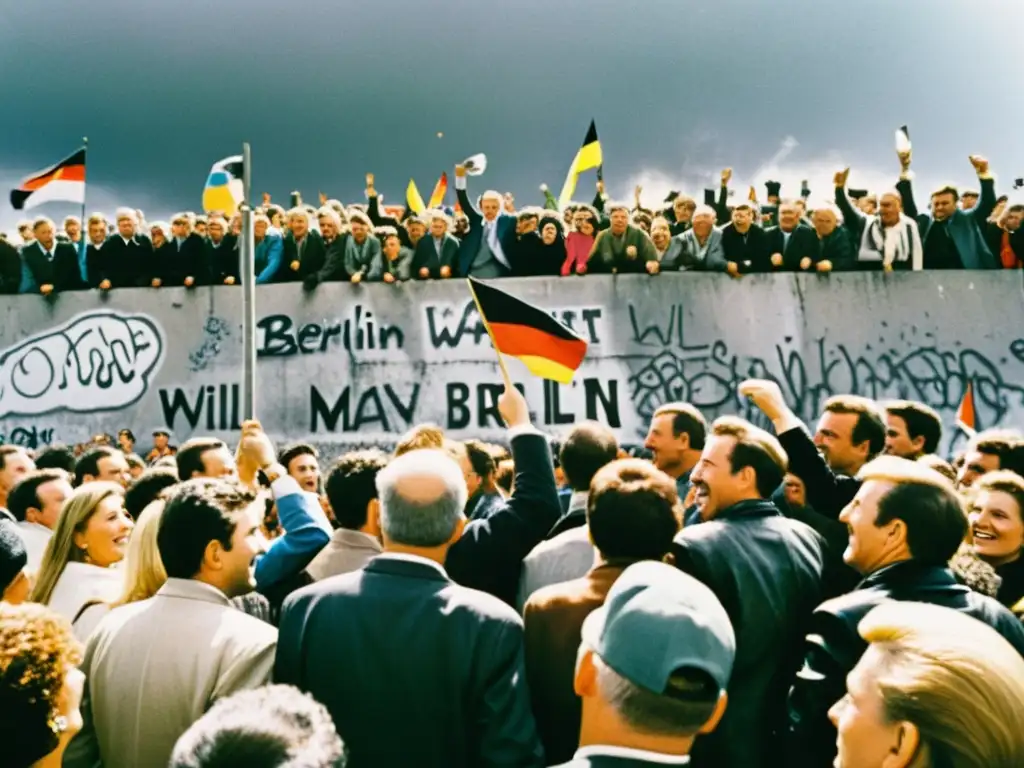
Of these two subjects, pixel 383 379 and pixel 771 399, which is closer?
pixel 771 399

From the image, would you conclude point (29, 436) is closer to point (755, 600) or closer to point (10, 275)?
point (10, 275)

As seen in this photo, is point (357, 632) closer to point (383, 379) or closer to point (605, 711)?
point (605, 711)

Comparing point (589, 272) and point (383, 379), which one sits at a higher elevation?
point (589, 272)

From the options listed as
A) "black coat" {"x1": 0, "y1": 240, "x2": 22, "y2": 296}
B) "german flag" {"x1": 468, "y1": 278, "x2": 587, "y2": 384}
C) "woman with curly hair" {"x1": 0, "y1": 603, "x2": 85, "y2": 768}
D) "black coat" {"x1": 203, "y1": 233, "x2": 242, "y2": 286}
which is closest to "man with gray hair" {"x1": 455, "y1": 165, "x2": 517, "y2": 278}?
"black coat" {"x1": 203, "y1": 233, "x2": 242, "y2": 286}

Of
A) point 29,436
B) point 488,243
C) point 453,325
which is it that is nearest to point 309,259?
point 453,325

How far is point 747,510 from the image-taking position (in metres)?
3.19

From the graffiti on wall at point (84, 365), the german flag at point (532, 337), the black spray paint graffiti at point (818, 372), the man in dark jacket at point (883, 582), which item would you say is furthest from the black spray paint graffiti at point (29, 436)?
the man in dark jacket at point (883, 582)

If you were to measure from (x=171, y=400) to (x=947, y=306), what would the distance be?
943cm

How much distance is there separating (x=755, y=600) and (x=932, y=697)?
156 cm

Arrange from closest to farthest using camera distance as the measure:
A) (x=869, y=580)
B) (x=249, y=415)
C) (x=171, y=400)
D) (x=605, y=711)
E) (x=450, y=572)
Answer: (x=605, y=711) < (x=869, y=580) < (x=450, y=572) < (x=249, y=415) < (x=171, y=400)

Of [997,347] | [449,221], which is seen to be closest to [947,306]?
[997,347]

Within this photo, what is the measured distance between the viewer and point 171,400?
11.1 metres

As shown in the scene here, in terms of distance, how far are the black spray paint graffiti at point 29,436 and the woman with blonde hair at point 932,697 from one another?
38.0 ft

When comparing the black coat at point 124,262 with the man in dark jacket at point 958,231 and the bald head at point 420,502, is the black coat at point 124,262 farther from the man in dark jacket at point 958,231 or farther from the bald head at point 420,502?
the bald head at point 420,502
